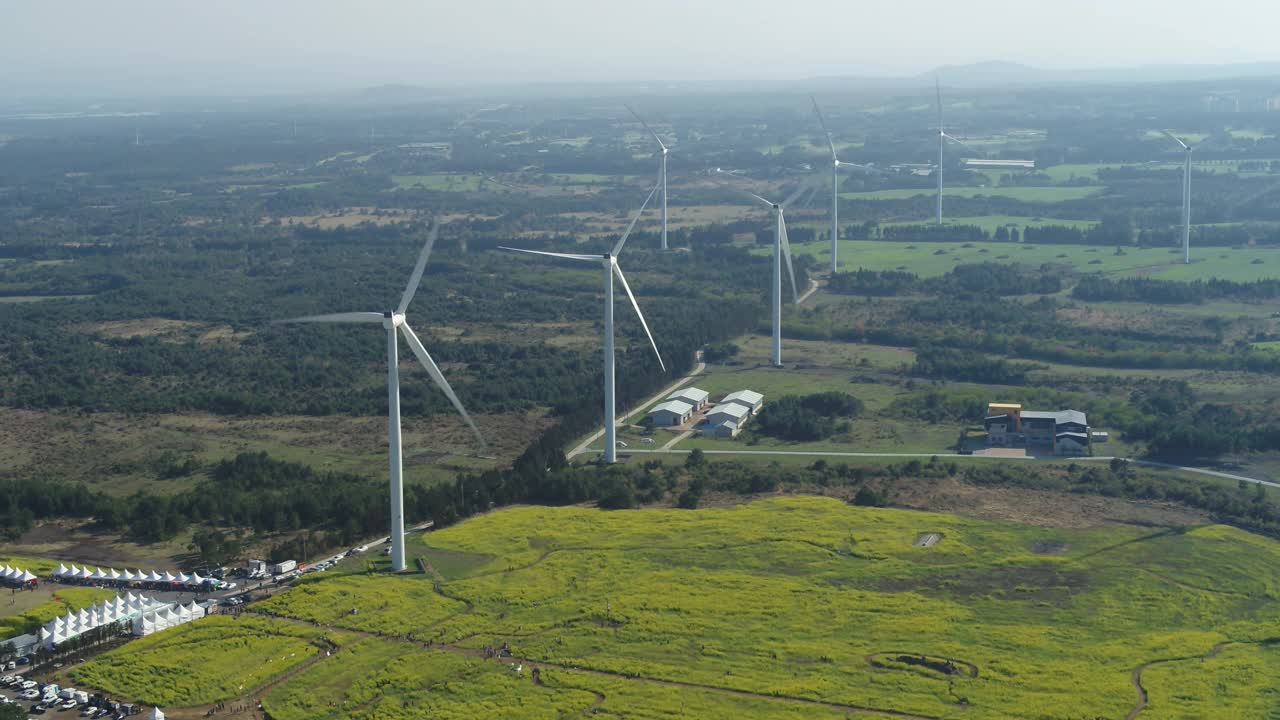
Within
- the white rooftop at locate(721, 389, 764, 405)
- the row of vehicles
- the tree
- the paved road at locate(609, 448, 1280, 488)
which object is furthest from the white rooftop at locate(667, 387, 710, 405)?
the row of vehicles

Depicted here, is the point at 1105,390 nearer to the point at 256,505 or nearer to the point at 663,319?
the point at 663,319

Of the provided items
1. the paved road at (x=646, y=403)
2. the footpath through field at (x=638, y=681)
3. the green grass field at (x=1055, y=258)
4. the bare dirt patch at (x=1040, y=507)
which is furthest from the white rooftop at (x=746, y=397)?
the green grass field at (x=1055, y=258)

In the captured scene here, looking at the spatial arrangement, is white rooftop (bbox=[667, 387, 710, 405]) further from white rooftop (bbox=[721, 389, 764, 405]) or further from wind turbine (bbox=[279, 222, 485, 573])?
wind turbine (bbox=[279, 222, 485, 573])

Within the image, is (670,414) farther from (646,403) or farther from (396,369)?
(396,369)

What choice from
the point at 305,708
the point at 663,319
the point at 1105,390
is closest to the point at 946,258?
the point at 663,319

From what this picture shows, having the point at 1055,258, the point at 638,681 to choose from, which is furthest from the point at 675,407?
the point at 1055,258

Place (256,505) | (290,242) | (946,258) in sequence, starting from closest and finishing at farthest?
(256,505) → (946,258) → (290,242)

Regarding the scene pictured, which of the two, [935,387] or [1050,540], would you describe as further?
[935,387]
